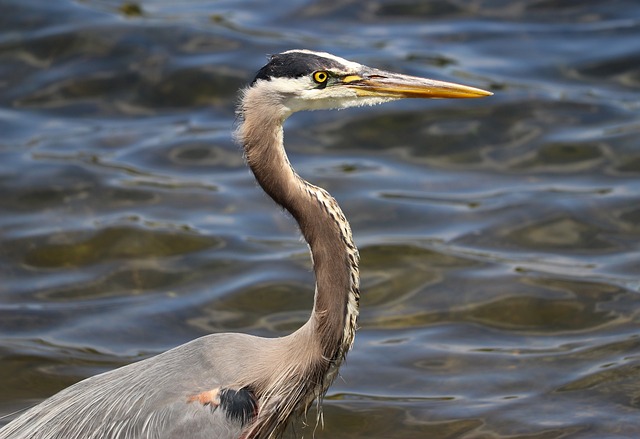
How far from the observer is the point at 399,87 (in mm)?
5434

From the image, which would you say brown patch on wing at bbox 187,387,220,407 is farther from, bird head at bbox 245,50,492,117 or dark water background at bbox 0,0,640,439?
dark water background at bbox 0,0,640,439

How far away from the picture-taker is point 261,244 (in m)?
8.82

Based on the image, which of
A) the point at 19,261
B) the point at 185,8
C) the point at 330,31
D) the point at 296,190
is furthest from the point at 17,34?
the point at 296,190

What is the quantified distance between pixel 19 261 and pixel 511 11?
6360mm

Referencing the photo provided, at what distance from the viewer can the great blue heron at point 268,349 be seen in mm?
5199

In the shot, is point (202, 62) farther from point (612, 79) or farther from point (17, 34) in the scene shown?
point (612, 79)

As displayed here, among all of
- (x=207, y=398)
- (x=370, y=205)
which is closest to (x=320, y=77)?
(x=207, y=398)

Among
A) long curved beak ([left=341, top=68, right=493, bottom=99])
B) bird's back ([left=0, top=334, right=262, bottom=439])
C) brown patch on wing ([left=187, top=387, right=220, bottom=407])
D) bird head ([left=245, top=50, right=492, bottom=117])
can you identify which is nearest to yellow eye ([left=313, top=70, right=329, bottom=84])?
bird head ([left=245, top=50, right=492, bottom=117])

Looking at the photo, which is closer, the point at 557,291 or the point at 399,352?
the point at 399,352

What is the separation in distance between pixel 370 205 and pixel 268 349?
396cm

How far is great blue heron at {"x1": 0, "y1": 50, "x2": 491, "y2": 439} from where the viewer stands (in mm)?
5199

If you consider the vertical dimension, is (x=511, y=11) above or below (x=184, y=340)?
above

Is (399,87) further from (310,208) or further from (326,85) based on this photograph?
(310,208)

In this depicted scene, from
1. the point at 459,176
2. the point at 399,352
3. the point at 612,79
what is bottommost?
the point at 399,352
